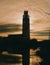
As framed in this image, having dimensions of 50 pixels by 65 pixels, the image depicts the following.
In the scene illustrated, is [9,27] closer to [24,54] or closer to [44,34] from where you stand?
[44,34]

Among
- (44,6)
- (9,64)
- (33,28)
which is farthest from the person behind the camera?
(44,6)

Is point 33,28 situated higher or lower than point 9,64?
higher

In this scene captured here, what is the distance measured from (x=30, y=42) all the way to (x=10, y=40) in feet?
0.95

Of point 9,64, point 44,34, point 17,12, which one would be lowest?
point 9,64

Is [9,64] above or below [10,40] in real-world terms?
below

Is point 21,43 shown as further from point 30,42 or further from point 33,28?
point 33,28

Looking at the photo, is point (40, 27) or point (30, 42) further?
point (40, 27)

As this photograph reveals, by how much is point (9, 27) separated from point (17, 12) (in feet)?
3.76

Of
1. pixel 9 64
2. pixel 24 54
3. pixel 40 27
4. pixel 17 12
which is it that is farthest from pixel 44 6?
pixel 24 54

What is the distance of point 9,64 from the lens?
6.16 metres

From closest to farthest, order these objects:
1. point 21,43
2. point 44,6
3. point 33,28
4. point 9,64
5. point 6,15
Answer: point 21,43, point 9,64, point 33,28, point 6,15, point 44,6

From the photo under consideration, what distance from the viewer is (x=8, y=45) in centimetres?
395

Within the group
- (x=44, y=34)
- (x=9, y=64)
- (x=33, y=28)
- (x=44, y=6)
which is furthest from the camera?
(x=44, y=6)

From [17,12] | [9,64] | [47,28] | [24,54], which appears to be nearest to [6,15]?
[17,12]
